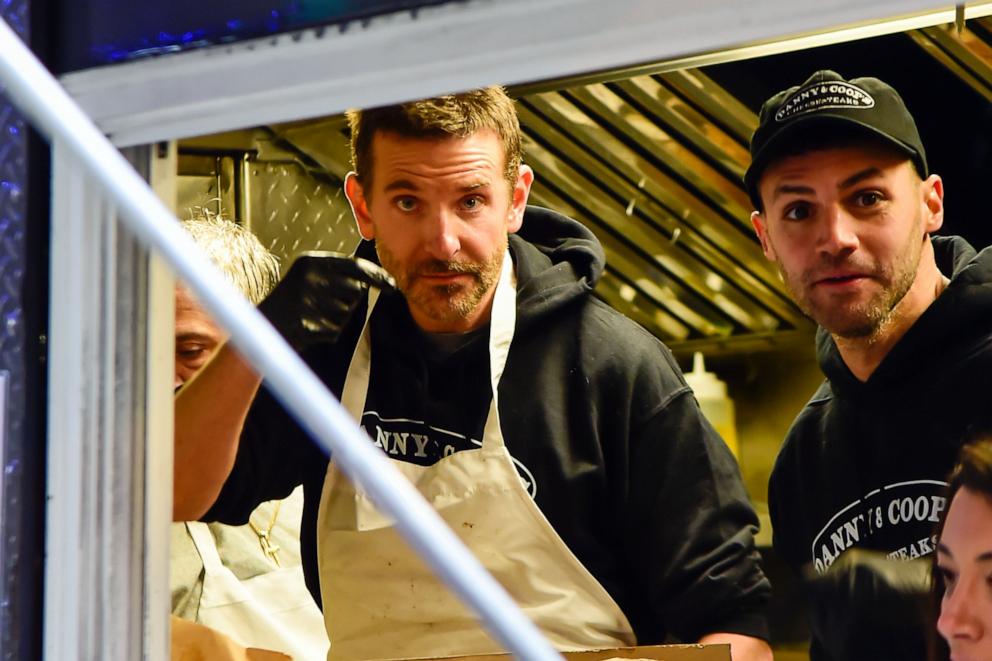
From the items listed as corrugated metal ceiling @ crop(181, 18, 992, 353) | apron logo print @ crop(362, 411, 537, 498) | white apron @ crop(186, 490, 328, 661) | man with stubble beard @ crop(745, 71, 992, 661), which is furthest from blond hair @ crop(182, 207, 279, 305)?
man with stubble beard @ crop(745, 71, 992, 661)

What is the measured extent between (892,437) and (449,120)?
726 mm

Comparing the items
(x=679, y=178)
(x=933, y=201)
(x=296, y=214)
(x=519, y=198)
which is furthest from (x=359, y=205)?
(x=933, y=201)

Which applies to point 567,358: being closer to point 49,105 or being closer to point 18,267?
point 18,267

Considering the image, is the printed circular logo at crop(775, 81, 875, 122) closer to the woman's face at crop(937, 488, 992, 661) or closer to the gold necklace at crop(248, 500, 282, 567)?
the woman's face at crop(937, 488, 992, 661)

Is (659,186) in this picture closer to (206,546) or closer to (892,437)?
(892,437)

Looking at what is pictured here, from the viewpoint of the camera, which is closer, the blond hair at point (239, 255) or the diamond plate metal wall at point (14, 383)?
the diamond plate metal wall at point (14, 383)

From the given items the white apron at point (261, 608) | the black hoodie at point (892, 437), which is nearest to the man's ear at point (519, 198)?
the black hoodie at point (892, 437)

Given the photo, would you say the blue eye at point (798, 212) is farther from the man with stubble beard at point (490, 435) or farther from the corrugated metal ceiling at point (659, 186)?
the man with stubble beard at point (490, 435)

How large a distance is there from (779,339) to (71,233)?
36.8 inches

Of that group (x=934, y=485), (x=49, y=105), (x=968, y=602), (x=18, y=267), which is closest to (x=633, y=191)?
(x=934, y=485)

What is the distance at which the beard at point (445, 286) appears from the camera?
5.56 ft

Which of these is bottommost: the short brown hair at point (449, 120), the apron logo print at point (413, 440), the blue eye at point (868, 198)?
the apron logo print at point (413, 440)

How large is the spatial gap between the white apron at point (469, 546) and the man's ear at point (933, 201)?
1.84 ft

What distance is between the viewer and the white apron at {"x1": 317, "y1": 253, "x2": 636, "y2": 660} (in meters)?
1.60
